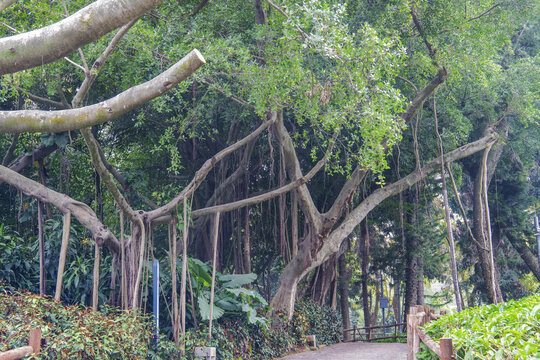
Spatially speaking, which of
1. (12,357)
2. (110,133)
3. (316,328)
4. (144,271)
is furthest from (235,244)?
(12,357)

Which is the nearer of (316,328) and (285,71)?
(285,71)

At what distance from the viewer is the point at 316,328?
41.3 feet

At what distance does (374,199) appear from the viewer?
11586 mm

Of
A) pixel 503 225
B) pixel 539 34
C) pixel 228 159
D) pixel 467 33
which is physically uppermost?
pixel 539 34

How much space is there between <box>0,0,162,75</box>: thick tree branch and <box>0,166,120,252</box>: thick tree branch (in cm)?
501

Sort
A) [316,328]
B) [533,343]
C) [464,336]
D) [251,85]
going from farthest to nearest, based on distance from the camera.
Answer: [316,328], [251,85], [464,336], [533,343]

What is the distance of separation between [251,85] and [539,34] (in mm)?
10755

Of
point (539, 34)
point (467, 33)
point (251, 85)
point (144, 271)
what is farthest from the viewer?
point (539, 34)

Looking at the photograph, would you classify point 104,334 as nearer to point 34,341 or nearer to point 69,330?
point 69,330

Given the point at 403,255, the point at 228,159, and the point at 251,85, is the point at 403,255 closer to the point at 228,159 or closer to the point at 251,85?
the point at 228,159

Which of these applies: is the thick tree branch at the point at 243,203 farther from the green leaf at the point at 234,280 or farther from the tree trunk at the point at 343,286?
the tree trunk at the point at 343,286

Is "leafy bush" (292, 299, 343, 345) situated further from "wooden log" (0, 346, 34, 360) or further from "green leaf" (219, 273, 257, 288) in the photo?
"wooden log" (0, 346, 34, 360)

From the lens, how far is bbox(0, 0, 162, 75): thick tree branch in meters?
2.50

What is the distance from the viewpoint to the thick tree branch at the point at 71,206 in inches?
292
